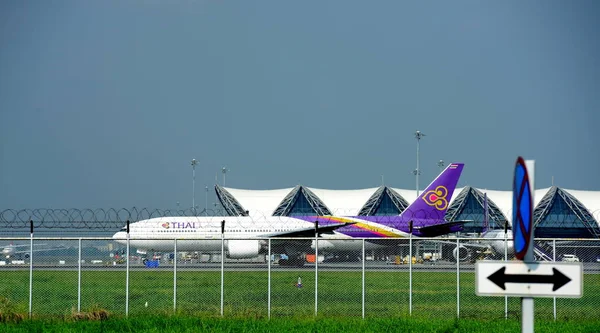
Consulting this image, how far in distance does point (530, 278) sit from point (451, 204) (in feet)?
296

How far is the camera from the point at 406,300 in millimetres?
25344

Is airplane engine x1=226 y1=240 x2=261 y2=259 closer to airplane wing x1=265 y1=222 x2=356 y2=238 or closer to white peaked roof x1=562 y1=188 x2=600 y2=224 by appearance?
airplane wing x1=265 y1=222 x2=356 y2=238

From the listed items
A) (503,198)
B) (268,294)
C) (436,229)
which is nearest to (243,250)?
(436,229)

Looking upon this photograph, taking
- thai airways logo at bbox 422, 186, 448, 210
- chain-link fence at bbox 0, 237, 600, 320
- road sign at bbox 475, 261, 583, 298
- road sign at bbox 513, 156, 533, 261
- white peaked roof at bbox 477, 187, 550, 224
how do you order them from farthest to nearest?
1. white peaked roof at bbox 477, 187, 550, 224
2. thai airways logo at bbox 422, 186, 448, 210
3. chain-link fence at bbox 0, 237, 600, 320
4. road sign at bbox 475, 261, 583, 298
5. road sign at bbox 513, 156, 533, 261

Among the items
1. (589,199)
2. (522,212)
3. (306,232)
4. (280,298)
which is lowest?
(280,298)

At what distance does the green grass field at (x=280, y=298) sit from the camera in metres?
20.4

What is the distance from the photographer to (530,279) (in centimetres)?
684

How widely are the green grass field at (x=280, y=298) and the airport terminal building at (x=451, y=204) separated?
188 feet

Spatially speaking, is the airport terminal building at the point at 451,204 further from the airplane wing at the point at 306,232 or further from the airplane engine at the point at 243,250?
the airplane engine at the point at 243,250

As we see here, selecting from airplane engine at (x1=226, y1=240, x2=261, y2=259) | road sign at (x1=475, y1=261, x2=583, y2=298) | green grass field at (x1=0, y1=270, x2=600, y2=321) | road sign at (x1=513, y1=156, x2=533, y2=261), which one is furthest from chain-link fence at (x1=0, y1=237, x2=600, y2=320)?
road sign at (x1=513, y1=156, x2=533, y2=261)

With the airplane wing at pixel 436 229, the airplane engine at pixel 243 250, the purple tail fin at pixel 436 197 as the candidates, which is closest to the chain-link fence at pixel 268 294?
the airplane engine at pixel 243 250

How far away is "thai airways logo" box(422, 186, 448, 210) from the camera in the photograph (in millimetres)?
55781

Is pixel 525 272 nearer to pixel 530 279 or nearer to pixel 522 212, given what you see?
pixel 530 279

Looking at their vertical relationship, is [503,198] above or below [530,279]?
above
